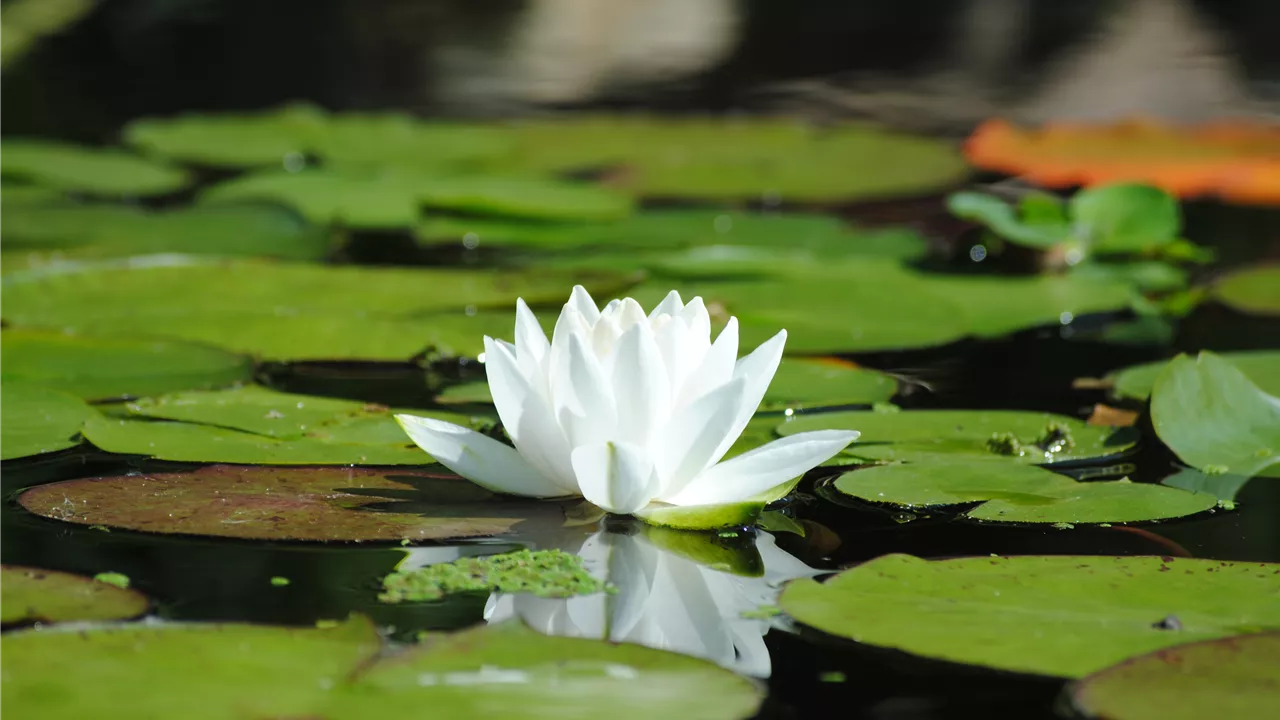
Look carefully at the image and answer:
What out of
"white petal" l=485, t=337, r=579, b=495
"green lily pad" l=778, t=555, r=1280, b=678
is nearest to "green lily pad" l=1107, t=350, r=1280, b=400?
"green lily pad" l=778, t=555, r=1280, b=678

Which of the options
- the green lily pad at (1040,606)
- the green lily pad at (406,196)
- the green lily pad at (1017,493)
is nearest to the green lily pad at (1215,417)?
the green lily pad at (1017,493)

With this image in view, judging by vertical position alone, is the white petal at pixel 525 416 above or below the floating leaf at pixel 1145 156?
below

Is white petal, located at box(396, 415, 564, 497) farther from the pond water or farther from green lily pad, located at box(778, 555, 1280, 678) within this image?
green lily pad, located at box(778, 555, 1280, 678)

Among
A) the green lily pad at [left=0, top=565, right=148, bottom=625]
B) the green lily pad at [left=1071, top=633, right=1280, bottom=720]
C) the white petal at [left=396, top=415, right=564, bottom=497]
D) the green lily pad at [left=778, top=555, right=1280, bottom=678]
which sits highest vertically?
the white petal at [left=396, top=415, right=564, bottom=497]

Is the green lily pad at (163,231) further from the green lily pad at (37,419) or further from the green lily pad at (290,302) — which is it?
the green lily pad at (37,419)

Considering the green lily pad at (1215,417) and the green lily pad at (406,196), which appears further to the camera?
the green lily pad at (406,196)

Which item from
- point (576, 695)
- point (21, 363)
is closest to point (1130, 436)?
point (576, 695)
